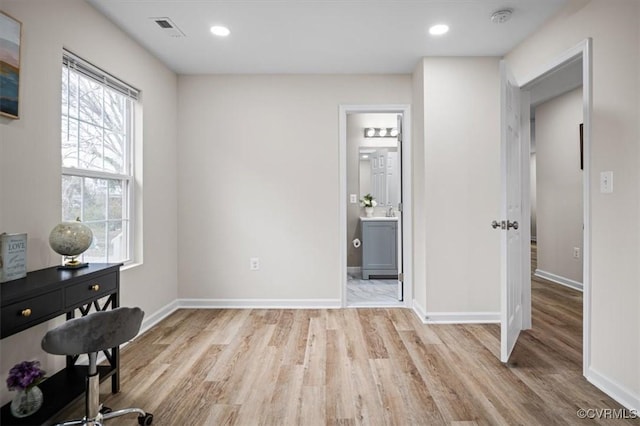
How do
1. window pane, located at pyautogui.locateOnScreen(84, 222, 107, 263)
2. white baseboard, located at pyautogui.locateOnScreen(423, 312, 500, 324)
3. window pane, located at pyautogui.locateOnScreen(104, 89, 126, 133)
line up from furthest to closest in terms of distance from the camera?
white baseboard, located at pyautogui.locateOnScreen(423, 312, 500, 324), window pane, located at pyautogui.locateOnScreen(104, 89, 126, 133), window pane, located at pyautogui.locateOnScreen(84, 222, 107, 263)

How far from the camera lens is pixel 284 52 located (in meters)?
3.26

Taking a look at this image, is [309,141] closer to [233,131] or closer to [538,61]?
[233,131]

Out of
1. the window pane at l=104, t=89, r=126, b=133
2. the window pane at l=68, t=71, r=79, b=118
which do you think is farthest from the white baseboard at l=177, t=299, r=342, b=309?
the window pane at l=68, t=71, r=79, b=118

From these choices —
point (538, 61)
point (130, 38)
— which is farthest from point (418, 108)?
point (130, 38)

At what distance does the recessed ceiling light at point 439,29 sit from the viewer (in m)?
2.80

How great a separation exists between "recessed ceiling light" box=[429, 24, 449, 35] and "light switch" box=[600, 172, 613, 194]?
5.09ft

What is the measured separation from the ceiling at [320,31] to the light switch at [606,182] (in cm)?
126

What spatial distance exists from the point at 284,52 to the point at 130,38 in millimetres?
1265

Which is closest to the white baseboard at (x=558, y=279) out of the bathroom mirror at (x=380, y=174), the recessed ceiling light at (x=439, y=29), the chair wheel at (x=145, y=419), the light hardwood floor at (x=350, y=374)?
the light hardwood floor at (x=350, y=374)

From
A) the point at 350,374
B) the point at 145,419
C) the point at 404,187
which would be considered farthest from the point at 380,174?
the point at 145,419

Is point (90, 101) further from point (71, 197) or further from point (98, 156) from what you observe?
point (71, 197)

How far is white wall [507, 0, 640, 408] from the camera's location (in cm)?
192

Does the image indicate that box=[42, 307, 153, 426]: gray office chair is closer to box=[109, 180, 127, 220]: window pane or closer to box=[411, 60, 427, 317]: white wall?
box=[109, 180, 127, 220]: window pane

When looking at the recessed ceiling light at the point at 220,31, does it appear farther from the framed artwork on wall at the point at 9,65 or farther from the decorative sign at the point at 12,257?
the decorative sign at the point at 12,257
